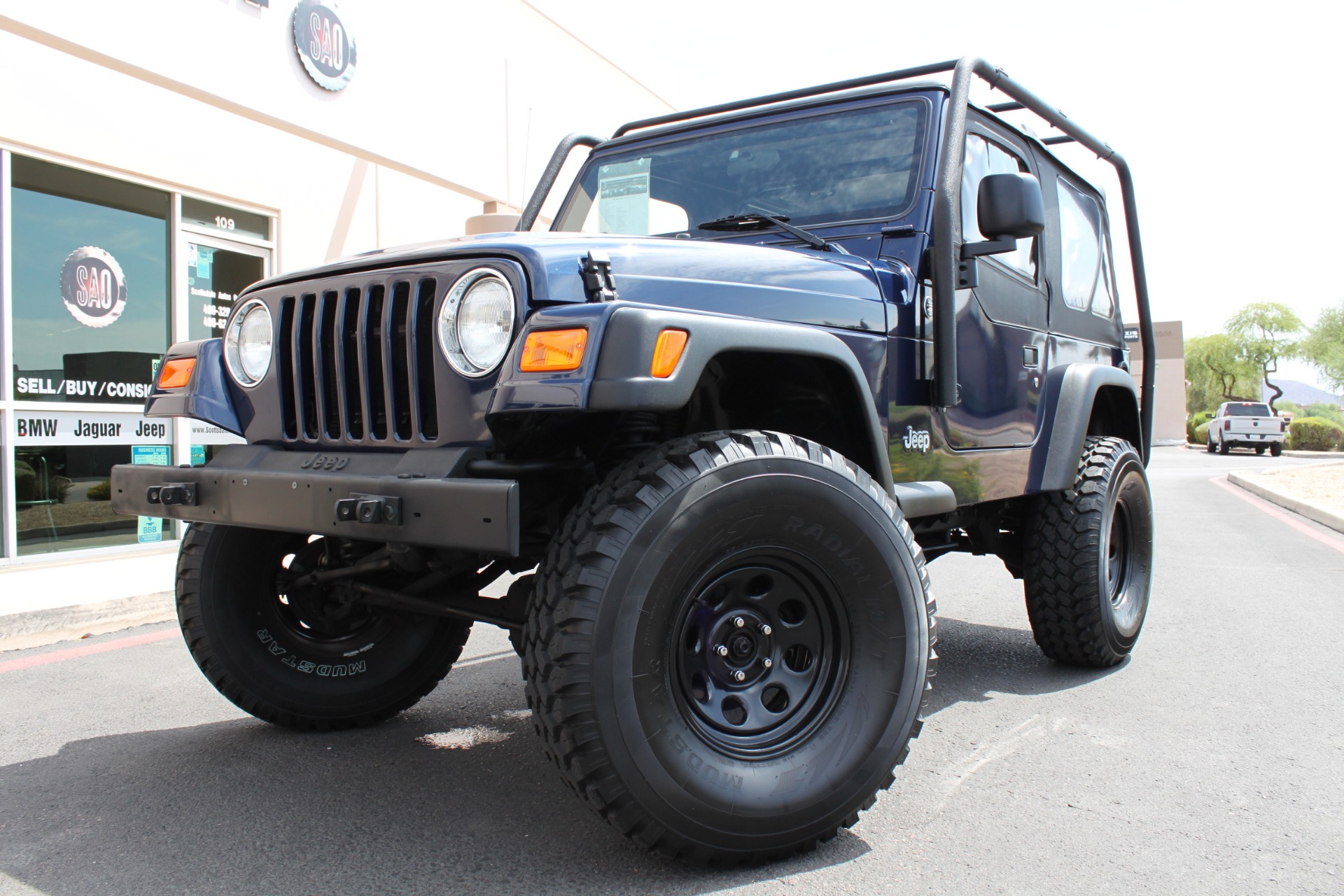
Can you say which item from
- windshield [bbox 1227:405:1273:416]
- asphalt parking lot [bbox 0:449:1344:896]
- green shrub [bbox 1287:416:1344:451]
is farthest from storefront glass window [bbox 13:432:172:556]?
green shrub [bbox 1287:416:1344:451]

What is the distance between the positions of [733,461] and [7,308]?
6.84 m

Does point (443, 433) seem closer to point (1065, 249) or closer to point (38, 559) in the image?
point (1065, 249)

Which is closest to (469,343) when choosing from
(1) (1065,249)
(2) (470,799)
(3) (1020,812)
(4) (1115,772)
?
(2) (470,799)

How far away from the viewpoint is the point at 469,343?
7.95 feet

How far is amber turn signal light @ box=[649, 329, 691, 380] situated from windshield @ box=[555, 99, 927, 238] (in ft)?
4.70

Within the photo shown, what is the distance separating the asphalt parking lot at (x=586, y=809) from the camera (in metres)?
2.35

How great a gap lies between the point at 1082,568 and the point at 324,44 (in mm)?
7870

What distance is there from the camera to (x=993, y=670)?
4406 mm

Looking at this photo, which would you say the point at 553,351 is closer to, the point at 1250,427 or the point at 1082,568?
the point at 1082,568

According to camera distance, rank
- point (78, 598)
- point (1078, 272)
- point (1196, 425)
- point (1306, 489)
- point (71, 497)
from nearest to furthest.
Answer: point (1078, 272), point (78, 598), point (71, 497), point (1306, 489), point (1196, 425)

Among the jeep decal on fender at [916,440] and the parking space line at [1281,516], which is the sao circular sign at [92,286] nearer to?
the jeep decal on fender at [916,440]

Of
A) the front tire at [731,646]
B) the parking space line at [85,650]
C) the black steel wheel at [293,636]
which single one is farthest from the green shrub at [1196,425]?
the front tire at [731,646]

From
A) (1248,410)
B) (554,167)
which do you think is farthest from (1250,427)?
(554,167)

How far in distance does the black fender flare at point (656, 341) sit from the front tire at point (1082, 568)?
209 cm
